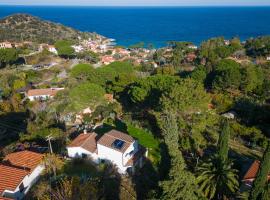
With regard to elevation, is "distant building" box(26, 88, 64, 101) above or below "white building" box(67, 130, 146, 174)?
below

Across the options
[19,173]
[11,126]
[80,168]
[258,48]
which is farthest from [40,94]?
[258,48]

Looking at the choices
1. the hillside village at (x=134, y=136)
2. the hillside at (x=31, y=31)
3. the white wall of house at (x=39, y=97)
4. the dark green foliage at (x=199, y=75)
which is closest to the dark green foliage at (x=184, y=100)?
the hillside village at (x=134, y=136)

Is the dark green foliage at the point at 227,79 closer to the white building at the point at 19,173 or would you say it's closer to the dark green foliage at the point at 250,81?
the dark green foliage at the point at 250,81

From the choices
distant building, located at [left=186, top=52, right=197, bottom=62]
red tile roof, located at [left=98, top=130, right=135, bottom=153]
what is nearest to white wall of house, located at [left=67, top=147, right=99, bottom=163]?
red tile roof, located at [left=98, top=130, right=135, bottom=153]

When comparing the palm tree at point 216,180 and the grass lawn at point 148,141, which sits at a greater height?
the palm tree at point 216,180

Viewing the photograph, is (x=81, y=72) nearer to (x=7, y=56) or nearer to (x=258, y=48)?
(x=7, y=56)

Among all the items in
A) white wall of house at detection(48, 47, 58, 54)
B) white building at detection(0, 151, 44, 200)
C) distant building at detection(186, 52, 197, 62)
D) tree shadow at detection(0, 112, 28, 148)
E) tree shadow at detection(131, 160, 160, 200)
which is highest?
white building at detection(0, 151, 44, 200)

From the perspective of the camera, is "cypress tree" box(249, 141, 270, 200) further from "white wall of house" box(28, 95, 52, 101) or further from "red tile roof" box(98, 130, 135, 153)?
"white wall of house" box(28, 95, 52, 101)
